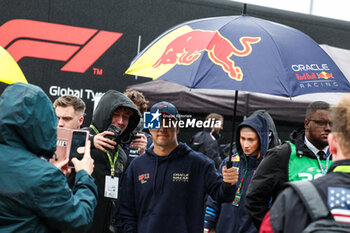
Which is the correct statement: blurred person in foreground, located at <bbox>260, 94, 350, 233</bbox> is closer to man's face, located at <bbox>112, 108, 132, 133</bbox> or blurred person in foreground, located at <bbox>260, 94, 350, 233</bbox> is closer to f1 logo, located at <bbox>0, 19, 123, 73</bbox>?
man's face, located at <bbox>112, 108, 132, 133</bbox>

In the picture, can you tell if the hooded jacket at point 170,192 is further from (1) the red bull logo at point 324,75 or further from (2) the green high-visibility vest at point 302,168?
(1) the red bull logo at point 324,75

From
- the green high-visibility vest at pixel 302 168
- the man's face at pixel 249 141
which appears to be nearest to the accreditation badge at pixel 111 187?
the green high-visibility vest at pixel 302 168

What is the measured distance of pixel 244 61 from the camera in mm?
3445

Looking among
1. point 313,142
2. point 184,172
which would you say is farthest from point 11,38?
point 313,142

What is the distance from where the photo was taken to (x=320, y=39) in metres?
10.4

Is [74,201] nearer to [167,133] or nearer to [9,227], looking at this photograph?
[9,227]

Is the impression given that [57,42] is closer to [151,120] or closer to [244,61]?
[151,120]

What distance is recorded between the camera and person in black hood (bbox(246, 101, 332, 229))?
12.5 feet

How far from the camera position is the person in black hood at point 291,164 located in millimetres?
3805

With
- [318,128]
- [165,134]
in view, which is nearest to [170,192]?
[165,134]

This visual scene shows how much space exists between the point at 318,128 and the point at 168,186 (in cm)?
129

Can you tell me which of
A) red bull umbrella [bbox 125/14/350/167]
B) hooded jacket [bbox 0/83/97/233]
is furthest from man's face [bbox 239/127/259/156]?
hooded jacket [bbox 0/83/97/233]

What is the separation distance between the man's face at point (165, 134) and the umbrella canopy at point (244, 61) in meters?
0.46

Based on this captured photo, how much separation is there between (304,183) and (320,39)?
868 cm
